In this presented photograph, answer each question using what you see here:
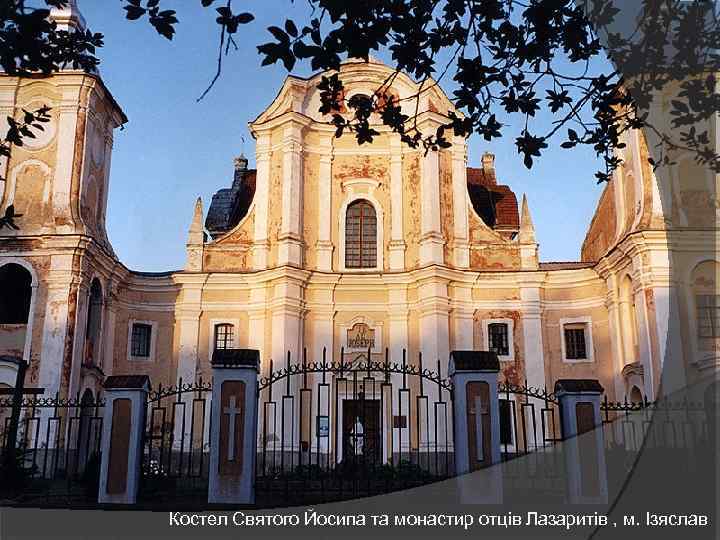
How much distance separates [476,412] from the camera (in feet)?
29.4

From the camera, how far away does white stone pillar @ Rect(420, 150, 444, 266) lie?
2122cm

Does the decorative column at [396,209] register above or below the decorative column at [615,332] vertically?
above

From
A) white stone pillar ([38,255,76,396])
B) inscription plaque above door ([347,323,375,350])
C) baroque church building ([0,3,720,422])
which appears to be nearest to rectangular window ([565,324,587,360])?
baroque church building ([0,3,720,422])

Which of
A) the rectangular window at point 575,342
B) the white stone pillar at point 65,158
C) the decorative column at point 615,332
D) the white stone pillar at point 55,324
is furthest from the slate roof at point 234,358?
the rectangular window at point 575,342

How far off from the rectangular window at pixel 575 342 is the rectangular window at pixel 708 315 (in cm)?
365

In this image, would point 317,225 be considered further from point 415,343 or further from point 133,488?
point 133,488

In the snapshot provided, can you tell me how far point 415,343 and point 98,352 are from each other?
8.96 m

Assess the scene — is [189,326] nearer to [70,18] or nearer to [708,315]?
[70,18]

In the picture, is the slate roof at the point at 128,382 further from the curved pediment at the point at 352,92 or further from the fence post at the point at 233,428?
the curved pediment at the point at 352,92

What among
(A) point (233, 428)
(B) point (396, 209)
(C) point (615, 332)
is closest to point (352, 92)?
(B) point (396, 209)

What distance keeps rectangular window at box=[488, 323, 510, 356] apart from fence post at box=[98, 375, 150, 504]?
1370 centimetres

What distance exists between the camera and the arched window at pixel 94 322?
1967 centimetres

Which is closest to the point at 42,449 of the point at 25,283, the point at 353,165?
the point at 25,283

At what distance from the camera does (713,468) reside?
31.2 ft
